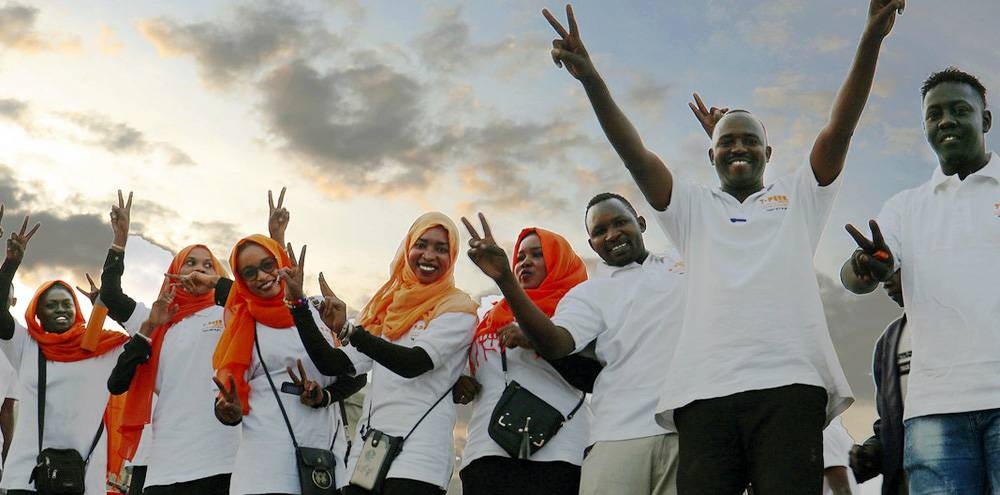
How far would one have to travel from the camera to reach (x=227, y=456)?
5.85 m

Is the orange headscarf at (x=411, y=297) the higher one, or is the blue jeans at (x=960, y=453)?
the orange headscarf at (x=411, y=297)

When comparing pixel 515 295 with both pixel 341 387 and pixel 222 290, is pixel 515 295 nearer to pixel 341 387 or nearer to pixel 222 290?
pixel 341 387

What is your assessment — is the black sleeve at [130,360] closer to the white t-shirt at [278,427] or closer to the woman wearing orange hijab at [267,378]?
the woman wearing orange hijab at [267,378]

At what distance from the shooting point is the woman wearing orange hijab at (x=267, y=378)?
209 inches

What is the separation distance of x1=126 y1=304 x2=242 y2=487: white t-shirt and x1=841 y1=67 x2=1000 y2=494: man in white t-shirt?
3.70 metres

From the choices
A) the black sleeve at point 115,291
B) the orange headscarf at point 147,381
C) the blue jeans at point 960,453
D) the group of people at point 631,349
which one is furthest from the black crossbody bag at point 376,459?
the black sleeve at point 115,291

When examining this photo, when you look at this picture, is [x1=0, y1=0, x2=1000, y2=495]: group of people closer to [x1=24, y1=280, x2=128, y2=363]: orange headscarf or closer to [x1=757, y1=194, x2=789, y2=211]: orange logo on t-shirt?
[x1=757, y1=194, x2=789, y2=211]: orange logo on t-shirt

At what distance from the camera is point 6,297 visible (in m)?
8.10

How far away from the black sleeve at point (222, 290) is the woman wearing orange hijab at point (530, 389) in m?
2.02

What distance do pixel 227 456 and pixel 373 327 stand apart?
121 centimetres

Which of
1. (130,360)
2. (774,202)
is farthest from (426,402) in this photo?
(130,360)

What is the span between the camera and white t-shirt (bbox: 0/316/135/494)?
750cm

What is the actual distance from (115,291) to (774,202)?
5.08 meters

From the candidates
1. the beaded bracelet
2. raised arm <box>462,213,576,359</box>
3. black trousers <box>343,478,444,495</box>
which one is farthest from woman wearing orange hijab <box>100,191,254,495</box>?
raised arm <box>462,213,576,359</box>
